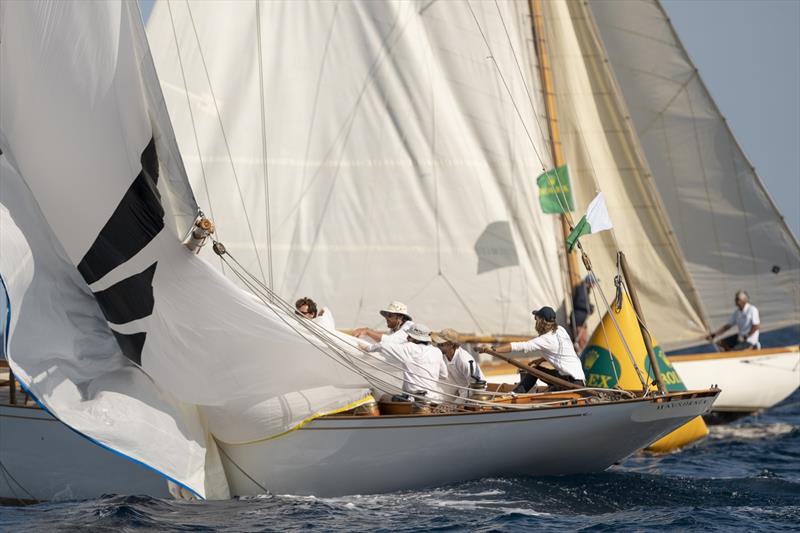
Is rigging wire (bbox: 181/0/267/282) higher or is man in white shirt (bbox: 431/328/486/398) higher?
rigging wire (bbox: 181/0/267/282)

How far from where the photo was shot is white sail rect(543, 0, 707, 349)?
20.3m

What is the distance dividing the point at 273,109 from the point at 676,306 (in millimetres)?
7155

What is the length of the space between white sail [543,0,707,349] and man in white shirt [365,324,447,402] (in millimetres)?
8157

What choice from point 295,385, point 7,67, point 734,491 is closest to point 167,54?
point 7,67

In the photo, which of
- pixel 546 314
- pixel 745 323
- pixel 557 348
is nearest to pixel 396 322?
pixel 546 314

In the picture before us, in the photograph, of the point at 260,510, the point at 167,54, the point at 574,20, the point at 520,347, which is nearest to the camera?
the point at 260,510

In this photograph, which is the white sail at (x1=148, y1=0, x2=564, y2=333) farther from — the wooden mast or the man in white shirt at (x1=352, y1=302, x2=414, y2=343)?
the man in white shirt at (x1=352, y1=302, x2=414, y2=343)

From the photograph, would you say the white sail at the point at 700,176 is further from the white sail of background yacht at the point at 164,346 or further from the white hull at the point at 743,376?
the white sail of background yacht at the point at 164,346

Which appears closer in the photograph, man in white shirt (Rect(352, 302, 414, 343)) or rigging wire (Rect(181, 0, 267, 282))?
man in white shirt (Rect(352, 302, 414, 343))

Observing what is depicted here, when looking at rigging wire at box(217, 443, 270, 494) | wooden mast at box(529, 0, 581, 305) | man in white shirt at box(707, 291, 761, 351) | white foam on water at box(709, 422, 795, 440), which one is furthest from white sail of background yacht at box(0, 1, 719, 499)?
man in white shirt at box(707, 291, 761, 351)

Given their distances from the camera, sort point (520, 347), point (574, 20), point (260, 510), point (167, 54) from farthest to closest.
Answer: point (574, 20)
point (167, 54)
point (520, 347)
point (260, 510)

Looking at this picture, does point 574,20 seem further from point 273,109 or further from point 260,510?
point 260,510

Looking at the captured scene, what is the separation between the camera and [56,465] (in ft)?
43.4

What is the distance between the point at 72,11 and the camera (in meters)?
12.3
